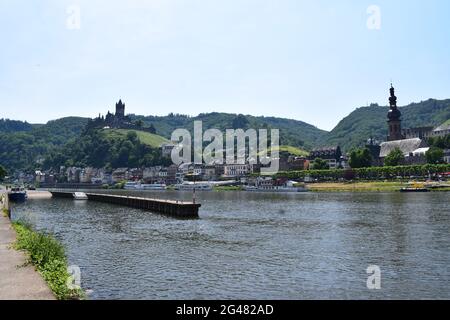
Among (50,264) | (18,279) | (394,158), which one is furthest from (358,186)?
(18,279)

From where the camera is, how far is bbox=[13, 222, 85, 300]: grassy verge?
18.4 m

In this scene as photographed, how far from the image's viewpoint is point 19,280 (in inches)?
741

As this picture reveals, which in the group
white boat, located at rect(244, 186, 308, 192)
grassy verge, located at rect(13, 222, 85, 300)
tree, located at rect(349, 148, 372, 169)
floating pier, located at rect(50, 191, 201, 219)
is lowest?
white boat, located at rect(244, 186, 308, 192)

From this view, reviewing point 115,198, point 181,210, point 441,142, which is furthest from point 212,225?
point 441,142

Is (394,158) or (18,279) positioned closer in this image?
(18,279)

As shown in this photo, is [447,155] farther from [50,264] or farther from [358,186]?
[50,264]

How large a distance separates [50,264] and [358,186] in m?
146

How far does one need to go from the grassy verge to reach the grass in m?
131

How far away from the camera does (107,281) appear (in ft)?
79.7

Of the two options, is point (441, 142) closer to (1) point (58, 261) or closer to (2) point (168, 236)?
(2) point (168, 236)

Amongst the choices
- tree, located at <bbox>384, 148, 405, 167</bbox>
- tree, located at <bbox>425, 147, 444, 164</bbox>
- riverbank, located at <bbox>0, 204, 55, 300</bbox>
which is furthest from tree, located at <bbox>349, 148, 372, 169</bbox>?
riverbank, located at <bbox>0, 204, 55, 300</bbox>

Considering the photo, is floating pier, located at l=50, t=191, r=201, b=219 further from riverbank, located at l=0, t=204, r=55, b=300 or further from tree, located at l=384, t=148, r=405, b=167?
tree, located at l=384, t=148, r=405, b=167

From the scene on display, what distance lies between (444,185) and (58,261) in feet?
437
